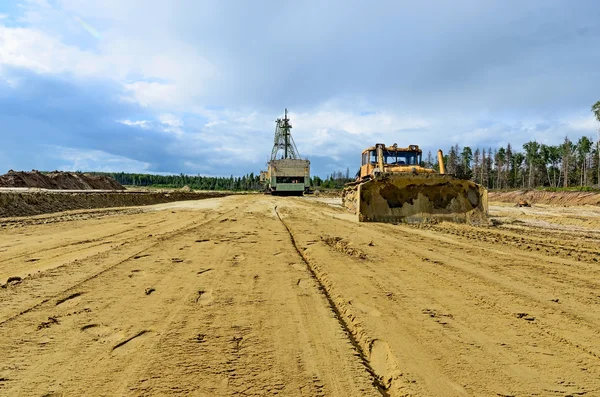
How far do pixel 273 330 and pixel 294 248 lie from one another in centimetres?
325

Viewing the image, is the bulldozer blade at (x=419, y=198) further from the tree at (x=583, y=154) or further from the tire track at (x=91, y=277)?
the tree at (x=583, y=154)

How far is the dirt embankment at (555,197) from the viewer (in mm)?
28069

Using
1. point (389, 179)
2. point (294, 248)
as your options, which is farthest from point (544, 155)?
point (294, 248)

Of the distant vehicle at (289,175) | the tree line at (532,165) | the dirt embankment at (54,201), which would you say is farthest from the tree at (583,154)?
the dirt embankment at (54,201)

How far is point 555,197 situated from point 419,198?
28.0 meters

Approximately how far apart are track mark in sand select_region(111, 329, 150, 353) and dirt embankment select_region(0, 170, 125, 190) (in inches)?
1157

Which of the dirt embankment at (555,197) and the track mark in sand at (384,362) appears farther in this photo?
the dirt embankment at (555,197)

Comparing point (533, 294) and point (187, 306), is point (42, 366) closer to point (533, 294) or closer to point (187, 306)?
point (187, 306)

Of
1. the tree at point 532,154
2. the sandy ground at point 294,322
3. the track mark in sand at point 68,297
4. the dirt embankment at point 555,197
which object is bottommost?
the sandy ground at point 294,322

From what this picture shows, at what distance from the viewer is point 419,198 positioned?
427 inches

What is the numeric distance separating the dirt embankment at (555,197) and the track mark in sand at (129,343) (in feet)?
108

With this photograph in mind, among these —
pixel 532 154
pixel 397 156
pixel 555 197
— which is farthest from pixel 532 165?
pixel 397 156

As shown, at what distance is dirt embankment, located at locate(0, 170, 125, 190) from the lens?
26.1 meters

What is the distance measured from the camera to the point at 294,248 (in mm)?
5926
